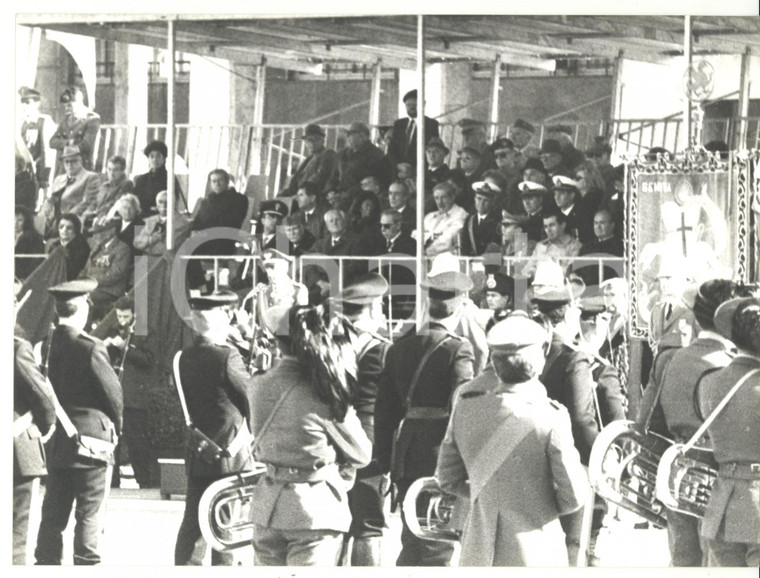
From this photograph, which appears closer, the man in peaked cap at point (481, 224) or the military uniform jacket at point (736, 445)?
the military uniform jacket at point (736, 445)

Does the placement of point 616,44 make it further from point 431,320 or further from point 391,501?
point 391,501

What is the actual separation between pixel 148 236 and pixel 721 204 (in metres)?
3.04

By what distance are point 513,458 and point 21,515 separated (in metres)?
3.05

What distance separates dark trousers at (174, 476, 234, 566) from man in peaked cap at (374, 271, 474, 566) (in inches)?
35.9

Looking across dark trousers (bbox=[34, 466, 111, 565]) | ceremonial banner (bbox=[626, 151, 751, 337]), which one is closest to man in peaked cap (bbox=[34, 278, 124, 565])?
dark trousers (bbox=[34, 466, 111, 565])

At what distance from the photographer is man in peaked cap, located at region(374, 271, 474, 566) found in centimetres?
809

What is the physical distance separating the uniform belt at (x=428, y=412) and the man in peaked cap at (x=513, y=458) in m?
1.04

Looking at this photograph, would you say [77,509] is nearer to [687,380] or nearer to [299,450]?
[299,450]

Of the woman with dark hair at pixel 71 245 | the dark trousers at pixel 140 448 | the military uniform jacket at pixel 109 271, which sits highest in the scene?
the woman with dark hair at pixel 71 245

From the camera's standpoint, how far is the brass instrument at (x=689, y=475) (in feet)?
26.0

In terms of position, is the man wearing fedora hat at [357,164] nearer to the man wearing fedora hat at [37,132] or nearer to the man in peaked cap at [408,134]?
the man in peaked cap at [408,134]

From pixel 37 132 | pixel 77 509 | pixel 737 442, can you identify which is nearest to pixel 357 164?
pixel 37 132

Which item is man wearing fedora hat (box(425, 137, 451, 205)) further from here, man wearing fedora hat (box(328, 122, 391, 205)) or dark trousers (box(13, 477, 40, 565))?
dark trousers (box(13, 477, 40, 565))

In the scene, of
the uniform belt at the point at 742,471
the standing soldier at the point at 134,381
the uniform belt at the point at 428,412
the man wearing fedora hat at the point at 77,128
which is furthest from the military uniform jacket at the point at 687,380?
the man wearing fedora hat at the point at 77,128
